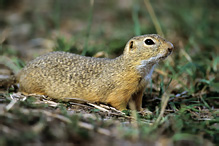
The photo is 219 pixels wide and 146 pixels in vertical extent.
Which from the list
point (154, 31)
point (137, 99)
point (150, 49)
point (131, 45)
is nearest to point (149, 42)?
point (150, 49)

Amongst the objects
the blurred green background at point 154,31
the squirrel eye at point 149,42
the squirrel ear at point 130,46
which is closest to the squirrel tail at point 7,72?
the blurred green background at point 154,31

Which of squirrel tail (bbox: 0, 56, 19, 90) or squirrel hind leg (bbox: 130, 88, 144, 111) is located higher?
squirrel tail (bbox: 0, 56, 19, 90)

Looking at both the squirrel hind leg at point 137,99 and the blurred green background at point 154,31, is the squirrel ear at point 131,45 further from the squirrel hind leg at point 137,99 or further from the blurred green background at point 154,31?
the blurred green background at point 154,31

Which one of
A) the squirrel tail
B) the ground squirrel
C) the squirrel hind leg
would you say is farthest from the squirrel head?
the squirrel tail

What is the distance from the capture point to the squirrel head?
4316mm

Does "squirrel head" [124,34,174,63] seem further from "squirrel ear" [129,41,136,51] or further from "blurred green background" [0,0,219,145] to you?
"blurred green background" [0,0,219,145]

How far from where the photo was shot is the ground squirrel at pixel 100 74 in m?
4.43

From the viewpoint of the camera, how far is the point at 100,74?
473 cm

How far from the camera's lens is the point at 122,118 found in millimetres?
4004

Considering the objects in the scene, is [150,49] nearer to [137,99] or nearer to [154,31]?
[137,99]

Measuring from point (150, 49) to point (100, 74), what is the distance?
37.2 inches

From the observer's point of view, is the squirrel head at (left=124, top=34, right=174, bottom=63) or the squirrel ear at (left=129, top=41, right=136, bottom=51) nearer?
the squirrel head at (left=124, top=34, right=174, bottom=63)

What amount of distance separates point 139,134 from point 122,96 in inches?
65.4

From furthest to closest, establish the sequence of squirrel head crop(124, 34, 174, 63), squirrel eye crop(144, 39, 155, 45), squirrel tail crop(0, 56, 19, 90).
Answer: squirrel tail crop(0, 56, 19, 90) → squirrel eye crop(144, 39, 155, 45) → squirrel head crop(124, 34, 174, 63)
